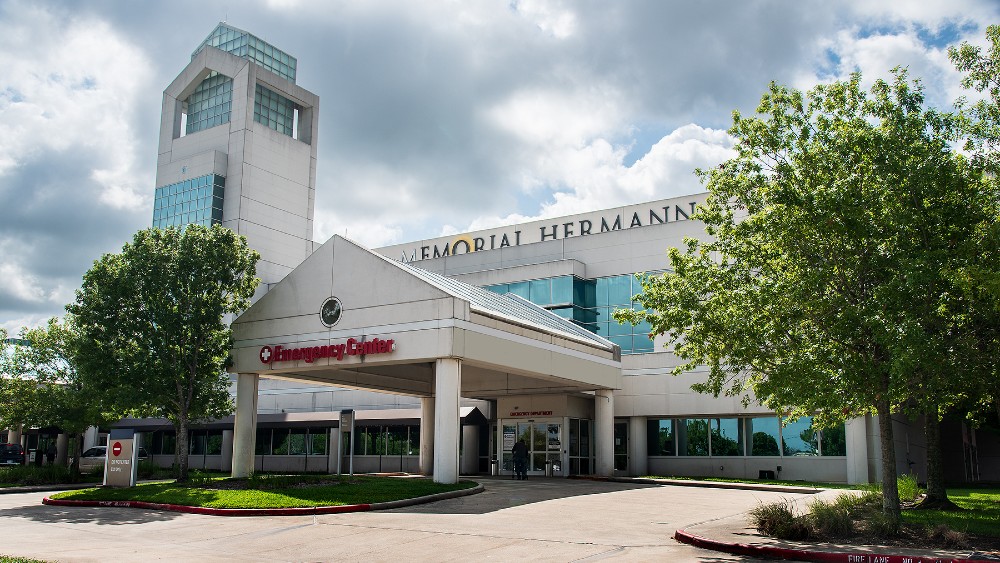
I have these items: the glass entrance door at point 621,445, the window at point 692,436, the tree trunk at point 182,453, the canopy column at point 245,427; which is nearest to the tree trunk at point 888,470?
the window at point 692,436

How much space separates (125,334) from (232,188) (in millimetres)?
54508

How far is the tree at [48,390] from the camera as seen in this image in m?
32.3

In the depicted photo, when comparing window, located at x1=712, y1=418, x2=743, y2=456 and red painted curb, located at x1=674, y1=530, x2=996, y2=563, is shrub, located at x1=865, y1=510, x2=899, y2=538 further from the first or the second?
window, located at x1=712, y1=418, x2=743, y2=456

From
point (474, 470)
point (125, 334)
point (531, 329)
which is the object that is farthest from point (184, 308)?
point (474, 470)

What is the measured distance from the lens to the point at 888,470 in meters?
15.8

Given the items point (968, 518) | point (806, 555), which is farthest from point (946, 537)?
point (968, 518)

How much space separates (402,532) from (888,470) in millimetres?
9373

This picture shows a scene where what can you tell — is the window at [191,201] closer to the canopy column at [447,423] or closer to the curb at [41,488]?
the curb at [41,488]

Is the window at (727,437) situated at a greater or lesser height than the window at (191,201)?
lesser

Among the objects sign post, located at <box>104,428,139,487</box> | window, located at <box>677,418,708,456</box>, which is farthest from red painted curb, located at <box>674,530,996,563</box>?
window, located at <box>677,418,708,456</box>

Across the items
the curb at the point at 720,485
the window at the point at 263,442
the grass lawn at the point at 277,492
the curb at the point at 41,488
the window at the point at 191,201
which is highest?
the window at the point at 191,201

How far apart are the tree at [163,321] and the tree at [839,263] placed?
691 inches

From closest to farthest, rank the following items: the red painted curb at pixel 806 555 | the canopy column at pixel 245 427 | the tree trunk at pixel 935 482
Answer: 1. the red painted curb at pixel 806 555
2. the tree trunk at pixel 935 482
3. the canopy column at pixel 245 427

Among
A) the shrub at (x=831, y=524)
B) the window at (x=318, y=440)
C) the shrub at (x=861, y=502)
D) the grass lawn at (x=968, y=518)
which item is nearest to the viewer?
the shrub at (x=831, y=524)
